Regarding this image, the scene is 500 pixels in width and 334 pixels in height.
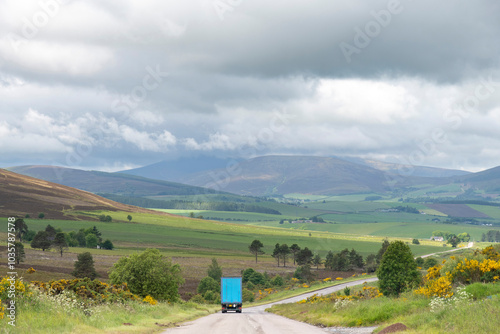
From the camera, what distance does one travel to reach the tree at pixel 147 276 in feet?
187

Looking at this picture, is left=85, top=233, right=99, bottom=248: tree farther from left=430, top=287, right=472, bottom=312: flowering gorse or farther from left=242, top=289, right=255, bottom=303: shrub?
left=430, top=287, right=472, bottom=312: flowering gorse

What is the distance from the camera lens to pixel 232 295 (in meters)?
60.2

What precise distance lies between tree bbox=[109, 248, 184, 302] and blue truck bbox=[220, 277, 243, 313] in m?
6.52

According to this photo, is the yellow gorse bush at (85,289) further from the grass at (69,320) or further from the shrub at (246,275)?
the shrub at (246,275)

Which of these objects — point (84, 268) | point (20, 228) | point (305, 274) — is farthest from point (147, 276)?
point (20, 228)

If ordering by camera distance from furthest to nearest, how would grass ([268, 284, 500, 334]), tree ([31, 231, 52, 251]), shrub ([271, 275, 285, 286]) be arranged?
tree ([31, 231, 52, 251]) < shrub ([271, 275, 285, 286]) < grass ([268, 284, 500, 334])

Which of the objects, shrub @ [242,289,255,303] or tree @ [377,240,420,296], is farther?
shrub @ [242,289,255,303]

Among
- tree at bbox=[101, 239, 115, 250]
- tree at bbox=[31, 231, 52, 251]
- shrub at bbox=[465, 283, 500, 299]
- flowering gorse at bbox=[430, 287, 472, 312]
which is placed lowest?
tree at bbox=[101, 239, 115, 250]

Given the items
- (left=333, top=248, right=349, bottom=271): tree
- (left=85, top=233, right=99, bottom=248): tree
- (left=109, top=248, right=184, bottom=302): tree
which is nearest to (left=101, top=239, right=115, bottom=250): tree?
→ (left=85, top=233, right=99, bottom=248): tree

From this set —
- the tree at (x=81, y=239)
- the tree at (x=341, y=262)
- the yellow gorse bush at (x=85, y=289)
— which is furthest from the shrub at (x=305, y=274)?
the yellow gorse bush at (x=85, y=289)

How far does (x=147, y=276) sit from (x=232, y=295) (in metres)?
10.9

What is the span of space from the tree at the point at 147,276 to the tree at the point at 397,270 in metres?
25.5

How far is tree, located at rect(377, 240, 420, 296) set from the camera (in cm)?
5612

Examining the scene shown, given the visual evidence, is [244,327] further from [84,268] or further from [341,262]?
[341,262]
